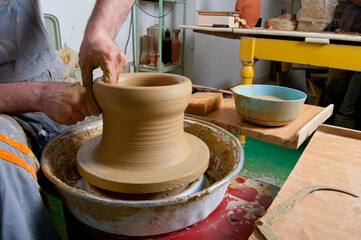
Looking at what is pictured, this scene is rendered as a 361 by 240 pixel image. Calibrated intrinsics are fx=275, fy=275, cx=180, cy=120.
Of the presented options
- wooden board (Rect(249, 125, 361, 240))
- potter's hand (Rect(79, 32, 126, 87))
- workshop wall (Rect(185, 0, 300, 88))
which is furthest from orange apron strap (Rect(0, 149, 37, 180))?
workshop wall (Rect(185, 0, 300, 88))

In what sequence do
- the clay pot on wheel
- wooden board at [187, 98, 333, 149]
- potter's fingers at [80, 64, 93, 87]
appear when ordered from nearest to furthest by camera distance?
potter's fingers at [80, 64, 93, 87]
wooden board at [187, 98, 333, 149]
the clay pot on wheel

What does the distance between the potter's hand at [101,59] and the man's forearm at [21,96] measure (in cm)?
14

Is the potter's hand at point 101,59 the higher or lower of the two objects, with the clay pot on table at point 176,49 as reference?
higher

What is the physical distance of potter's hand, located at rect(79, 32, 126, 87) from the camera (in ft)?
2.73

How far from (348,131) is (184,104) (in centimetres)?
91

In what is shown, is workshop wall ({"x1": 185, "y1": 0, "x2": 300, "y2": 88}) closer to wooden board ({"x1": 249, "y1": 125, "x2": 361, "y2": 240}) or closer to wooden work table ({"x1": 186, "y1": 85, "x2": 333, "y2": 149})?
wooden work table ({"x1": 186, "y1": 85, "x2": 333, "y2": 149})

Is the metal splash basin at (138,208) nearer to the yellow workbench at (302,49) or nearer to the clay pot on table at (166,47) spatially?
the yellow workbench at (302,49)

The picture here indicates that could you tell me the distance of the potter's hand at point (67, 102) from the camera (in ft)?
2.72

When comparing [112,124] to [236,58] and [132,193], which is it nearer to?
[132,193]

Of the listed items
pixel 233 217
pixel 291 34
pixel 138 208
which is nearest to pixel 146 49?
pixel 291 34

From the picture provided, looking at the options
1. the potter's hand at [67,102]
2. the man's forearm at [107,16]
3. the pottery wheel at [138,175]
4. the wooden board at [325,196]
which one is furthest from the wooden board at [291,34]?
the potter's hand at [67,102]

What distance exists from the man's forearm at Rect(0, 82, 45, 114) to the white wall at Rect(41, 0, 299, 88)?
181 centimetres

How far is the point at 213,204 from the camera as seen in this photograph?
2.66ft

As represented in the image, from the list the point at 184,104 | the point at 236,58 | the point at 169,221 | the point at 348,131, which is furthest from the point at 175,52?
the point at 169,221
